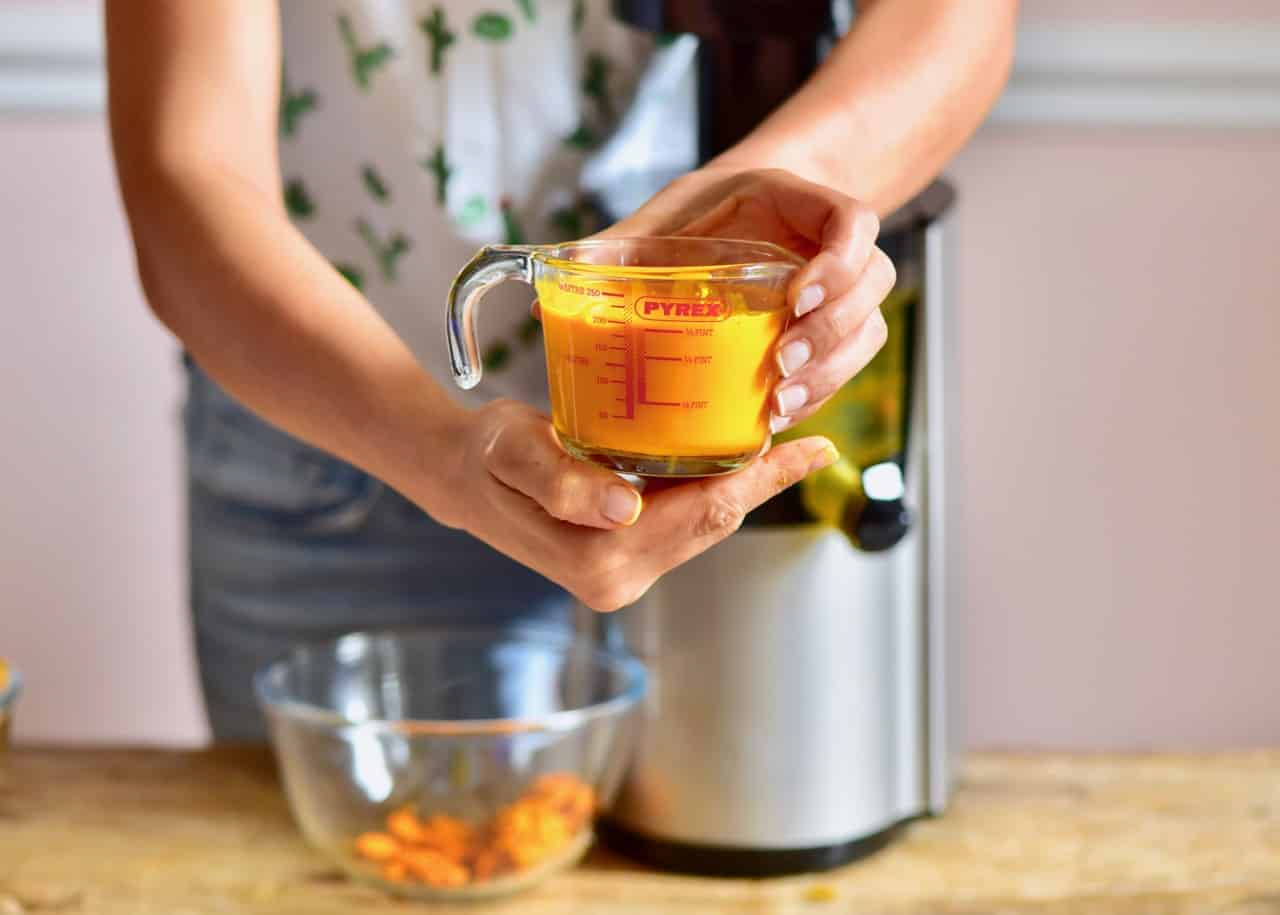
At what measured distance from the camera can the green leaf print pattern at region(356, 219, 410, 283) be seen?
111 cm

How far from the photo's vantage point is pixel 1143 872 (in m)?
0.99

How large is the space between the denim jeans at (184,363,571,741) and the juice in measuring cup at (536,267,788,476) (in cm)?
56

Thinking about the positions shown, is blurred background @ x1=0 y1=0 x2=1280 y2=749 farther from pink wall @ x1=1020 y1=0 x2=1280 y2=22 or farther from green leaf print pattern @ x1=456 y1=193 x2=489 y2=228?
green leaf print pattern @ x1=456 y1=193 x2=489 y2=228

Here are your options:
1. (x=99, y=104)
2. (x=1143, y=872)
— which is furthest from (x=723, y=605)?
(x=99, y=104)

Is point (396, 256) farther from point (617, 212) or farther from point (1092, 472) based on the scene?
point (1092, 472)

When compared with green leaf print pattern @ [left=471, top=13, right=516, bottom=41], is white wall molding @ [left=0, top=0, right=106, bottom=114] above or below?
below

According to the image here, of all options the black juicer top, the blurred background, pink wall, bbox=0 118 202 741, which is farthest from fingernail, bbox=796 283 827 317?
pink wall, bbox=0 118 202 741

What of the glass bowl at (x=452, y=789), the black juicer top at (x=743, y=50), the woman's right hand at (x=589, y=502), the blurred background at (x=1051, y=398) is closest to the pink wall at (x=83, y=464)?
the blurred background at (x=1051, y=398)

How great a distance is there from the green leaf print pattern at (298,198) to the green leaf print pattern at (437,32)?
14 cm

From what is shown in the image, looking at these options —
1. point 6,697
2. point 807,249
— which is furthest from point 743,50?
point 6,697

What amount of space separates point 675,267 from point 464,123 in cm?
52

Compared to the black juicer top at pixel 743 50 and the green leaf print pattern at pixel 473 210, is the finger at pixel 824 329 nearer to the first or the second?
the black juicer top at pixel 743 50

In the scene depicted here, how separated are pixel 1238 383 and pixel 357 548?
3.54ft

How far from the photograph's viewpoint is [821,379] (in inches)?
24.9
